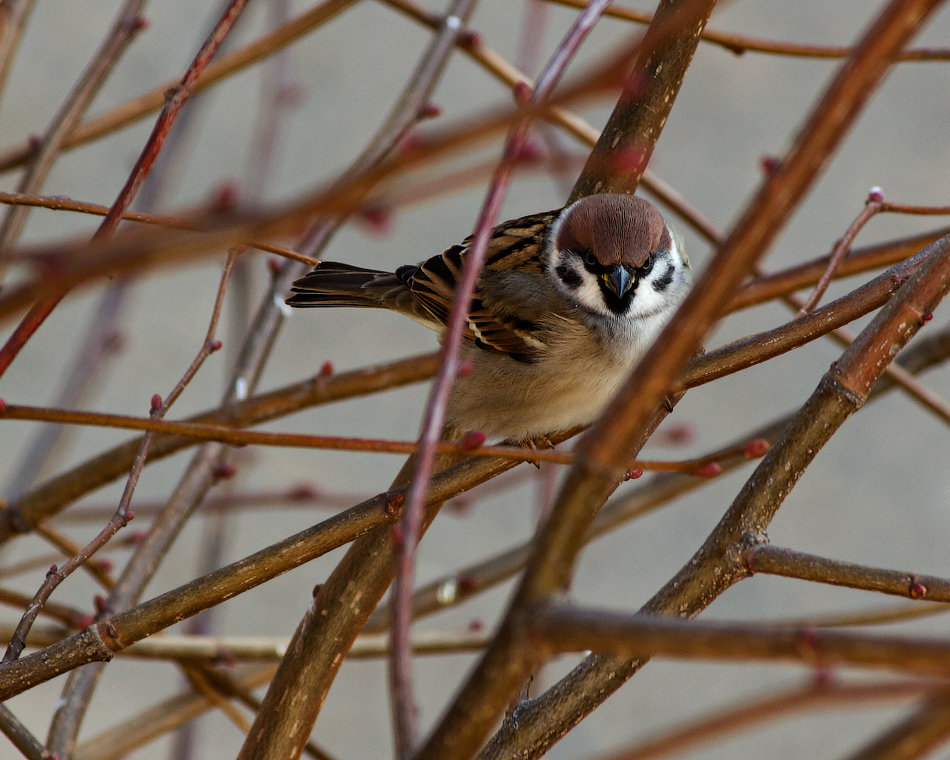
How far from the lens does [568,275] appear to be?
1731 millimetres

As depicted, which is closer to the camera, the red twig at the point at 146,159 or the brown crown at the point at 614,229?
the red twig at the point at 146,159

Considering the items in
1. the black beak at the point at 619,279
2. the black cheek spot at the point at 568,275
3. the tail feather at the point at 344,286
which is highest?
the tail feather at the point at 344,286

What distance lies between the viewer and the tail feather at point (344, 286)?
6.49ft

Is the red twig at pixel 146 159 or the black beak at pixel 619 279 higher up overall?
the black beak at pixel 619 279

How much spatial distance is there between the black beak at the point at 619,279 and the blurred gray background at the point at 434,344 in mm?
1167

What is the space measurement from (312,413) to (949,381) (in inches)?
67.8

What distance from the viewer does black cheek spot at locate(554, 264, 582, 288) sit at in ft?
5.64

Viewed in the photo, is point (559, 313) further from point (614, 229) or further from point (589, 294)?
point (614, 229)

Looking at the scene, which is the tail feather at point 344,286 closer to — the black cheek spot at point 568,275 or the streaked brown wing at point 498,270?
the streaked brown wing at point 498,270

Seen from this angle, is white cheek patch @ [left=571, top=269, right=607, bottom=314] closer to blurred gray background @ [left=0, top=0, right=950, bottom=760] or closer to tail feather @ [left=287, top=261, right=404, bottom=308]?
tail feather @ [left=287, top=261, right=404, bottom=308]

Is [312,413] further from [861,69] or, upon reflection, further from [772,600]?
[861,69]

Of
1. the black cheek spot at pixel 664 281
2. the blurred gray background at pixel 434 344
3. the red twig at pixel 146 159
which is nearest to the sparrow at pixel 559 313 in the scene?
the black cheek spot at pixel 664 281

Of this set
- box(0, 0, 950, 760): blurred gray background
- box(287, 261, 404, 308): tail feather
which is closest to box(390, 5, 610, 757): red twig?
box(287, 261, 404, 308): tail feather

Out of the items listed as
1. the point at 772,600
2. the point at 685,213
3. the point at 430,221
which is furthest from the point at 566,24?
the point at 685,213
